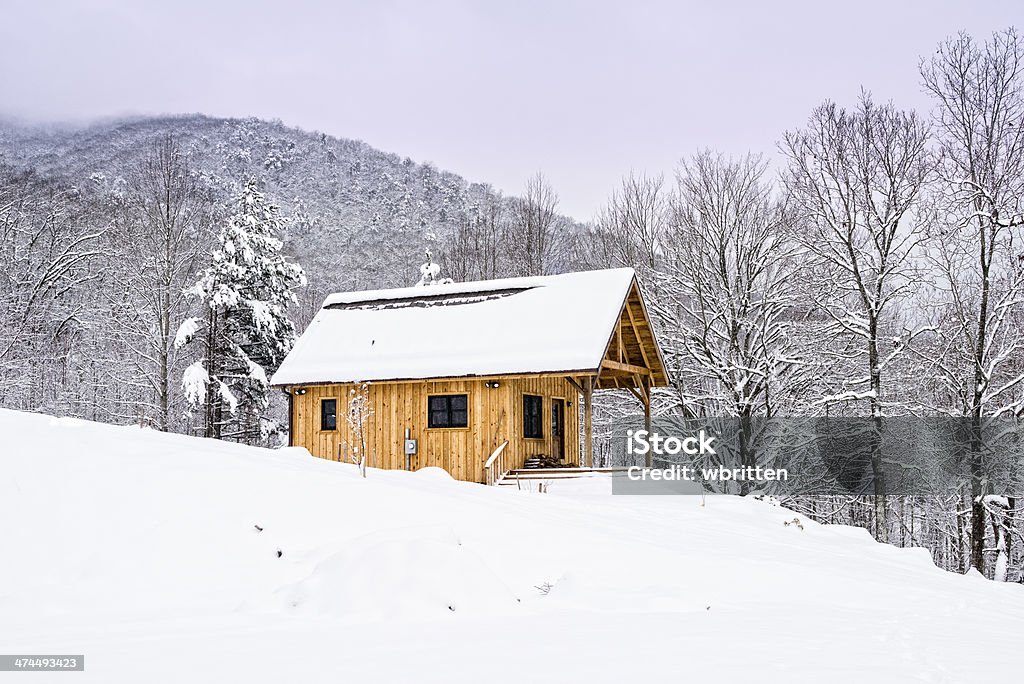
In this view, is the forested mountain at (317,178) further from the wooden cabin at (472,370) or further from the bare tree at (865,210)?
the bare tree at (865,210)

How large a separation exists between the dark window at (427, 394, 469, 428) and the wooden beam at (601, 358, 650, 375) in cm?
345

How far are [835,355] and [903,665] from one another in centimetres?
1849

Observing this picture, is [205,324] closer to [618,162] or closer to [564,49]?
[618,162]

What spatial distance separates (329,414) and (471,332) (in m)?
4.22

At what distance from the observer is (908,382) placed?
2606 cm

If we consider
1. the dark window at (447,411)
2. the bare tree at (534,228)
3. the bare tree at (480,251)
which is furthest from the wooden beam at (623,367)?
the bare tree at (480,251)

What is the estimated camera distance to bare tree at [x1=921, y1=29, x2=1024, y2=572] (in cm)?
2012

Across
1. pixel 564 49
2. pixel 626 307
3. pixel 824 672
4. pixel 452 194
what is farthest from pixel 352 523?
pixel 452 194

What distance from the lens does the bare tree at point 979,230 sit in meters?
20.1

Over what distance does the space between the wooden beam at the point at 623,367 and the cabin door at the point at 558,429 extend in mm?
2273

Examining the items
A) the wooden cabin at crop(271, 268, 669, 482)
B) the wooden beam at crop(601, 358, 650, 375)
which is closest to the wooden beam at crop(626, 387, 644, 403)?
the wooden cabin at crop(271, 268, 669, 482)

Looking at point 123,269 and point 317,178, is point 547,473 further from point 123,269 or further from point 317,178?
point 317,178

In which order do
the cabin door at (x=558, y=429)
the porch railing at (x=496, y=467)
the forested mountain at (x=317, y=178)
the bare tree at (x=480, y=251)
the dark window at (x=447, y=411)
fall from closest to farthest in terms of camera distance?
the porch railing at (x=496, y=467) → the dark window at (x=447, y=411) → the cabin door at (x=558, y=429) → the bare tree at (x=480, y=251) → the forested mountain at (x=317, y=178)

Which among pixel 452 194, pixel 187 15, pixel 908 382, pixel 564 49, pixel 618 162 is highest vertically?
pixel 187 15
